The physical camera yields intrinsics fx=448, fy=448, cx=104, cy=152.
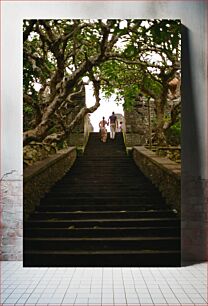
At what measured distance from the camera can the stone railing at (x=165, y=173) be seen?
4.35 meters

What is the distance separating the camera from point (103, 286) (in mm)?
3760

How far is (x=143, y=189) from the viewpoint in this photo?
434cm

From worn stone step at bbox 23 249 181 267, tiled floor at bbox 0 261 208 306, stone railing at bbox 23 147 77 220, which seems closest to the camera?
tiled floor at bbox 0 261 208 306

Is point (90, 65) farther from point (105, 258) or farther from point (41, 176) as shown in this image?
point (105, 258)

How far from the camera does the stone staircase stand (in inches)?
167

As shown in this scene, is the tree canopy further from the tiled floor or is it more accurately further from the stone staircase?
the tiled floor

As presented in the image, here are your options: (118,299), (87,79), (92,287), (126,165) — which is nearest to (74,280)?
(92,287)

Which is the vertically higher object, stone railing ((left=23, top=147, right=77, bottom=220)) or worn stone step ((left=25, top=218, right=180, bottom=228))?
stone railing ((left=23, top=147, right=77, bottom=220))

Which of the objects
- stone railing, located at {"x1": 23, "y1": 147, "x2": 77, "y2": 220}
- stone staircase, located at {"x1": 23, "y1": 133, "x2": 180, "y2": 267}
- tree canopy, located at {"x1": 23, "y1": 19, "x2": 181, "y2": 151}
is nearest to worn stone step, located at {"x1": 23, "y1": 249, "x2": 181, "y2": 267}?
stone staircase, located at {"x1": 23, "y1": 133, "x2": 180, "y2": 267}

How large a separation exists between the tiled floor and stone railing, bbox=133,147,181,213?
680mm

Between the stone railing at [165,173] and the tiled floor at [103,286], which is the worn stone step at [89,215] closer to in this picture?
the stone railing at [165,173]

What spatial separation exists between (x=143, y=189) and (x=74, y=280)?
1.08 m

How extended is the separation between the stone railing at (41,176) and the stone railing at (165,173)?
0.66m

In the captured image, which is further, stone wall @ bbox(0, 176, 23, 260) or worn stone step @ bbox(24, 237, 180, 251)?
stone wall @ bbox(0, 176, 23, 260)
